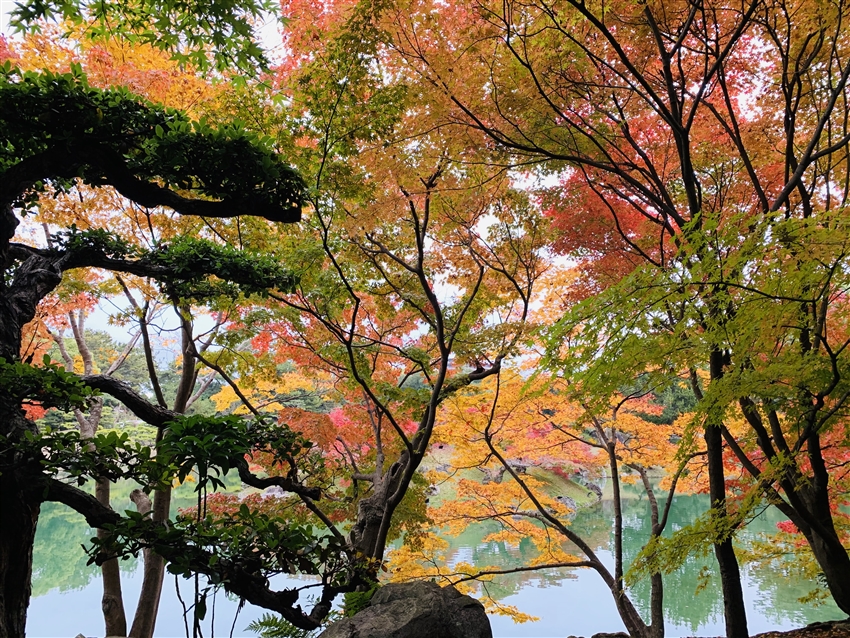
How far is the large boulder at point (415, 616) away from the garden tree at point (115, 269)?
18.7 inches

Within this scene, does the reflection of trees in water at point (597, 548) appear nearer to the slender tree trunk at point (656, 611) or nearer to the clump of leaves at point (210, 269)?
the slender tree trunk at point (656, 611)

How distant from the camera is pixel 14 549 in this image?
184 cm

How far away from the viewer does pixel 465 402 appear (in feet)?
18.4

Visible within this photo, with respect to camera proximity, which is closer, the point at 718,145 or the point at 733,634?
the point at 733,634

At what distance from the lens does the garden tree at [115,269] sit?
1.72m

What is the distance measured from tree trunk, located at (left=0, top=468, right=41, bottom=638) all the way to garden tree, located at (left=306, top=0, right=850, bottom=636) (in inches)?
86.0

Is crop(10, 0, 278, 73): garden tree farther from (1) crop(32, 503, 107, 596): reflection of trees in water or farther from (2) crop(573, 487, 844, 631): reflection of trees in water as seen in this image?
(1) crop(32, 503, 107, 596): reflection of trees in water

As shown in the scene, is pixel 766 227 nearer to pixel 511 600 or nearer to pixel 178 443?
pixel 178 443

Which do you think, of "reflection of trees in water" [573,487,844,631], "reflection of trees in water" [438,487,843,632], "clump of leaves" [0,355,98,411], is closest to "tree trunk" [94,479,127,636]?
"clump of leaves" [0,355,98,411]

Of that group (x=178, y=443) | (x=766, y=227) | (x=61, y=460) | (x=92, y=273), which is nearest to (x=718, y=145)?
(x=766, y=227)

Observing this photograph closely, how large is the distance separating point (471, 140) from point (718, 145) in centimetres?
219

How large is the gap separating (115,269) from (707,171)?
443 cm

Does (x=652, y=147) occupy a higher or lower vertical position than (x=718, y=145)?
higher

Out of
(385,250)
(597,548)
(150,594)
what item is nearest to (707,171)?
(385,250)
